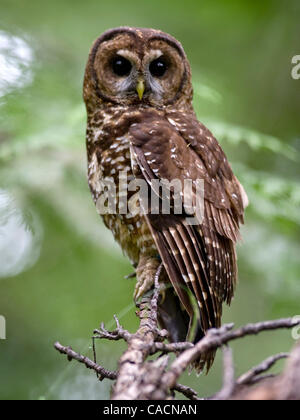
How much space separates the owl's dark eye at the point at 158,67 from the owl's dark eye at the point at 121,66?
15 centimetres

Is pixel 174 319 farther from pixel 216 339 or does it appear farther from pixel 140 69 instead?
pixel 216 339

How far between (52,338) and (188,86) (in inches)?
123

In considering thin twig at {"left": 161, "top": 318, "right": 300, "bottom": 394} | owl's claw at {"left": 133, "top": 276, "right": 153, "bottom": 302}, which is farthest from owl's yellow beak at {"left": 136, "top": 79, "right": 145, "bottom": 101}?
thin twig at {"left": 161, "top": 318, "right": 300, "bottom": 394}

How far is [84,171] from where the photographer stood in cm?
468

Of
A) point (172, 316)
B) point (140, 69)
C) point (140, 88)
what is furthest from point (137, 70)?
point (172, 316)

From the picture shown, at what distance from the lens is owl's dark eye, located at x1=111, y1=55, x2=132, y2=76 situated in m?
3.33

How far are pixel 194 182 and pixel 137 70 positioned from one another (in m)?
0.83

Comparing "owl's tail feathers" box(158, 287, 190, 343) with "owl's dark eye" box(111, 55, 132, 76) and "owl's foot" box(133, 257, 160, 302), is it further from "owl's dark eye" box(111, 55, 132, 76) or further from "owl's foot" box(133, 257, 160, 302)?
"owl's dark eye" box(111, 55, 132, 76)

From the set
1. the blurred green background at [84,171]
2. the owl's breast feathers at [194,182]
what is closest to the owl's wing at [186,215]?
the owl's breast feathers at [194,182]

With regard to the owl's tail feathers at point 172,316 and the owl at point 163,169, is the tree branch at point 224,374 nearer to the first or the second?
the owl at point 163,169

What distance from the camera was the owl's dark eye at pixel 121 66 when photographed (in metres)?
3.33

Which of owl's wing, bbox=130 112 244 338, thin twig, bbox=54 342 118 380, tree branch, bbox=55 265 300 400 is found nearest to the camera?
tree branch, bbox=55 265 300 400

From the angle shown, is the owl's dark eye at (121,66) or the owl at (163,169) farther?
the owl's dark eye at (121,66)

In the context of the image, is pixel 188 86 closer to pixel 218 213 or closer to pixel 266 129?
pixel 218 213
